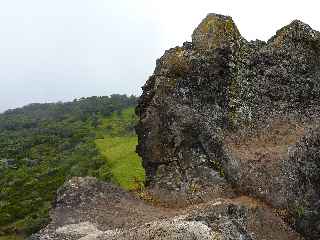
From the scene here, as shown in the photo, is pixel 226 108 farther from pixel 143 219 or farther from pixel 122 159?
pixel 122 159

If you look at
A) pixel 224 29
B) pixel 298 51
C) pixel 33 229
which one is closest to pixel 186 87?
pixel 224 29

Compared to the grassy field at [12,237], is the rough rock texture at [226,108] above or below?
above

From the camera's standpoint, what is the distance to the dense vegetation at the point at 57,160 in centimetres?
8481

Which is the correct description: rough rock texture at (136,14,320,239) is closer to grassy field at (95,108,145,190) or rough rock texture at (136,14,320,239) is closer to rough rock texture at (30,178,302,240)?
rough rock texture at (30,178,302,240)

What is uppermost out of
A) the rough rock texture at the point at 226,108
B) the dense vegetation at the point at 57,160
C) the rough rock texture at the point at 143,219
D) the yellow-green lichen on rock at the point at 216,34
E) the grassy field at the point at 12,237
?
the yellow-green lichen on rock at the point at 216,34

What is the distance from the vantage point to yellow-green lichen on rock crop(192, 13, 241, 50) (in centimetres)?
2127

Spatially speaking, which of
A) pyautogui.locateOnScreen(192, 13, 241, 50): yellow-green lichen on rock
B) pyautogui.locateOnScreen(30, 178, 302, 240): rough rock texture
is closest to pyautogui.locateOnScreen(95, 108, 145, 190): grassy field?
pyautogui.locateOnScreen(192, 13, 241, 50): yellow-green lichen on rock

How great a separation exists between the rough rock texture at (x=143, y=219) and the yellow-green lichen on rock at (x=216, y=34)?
5.80 m

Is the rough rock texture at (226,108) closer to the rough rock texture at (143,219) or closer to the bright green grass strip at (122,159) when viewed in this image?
the rough rock texture at (143,219)

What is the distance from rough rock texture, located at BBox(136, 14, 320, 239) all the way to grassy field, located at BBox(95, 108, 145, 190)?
30.7 meters

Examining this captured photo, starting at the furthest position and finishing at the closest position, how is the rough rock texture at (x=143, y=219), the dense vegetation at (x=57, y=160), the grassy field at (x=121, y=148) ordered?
the grassy field at (x=121, y=148), the dense vegetation at (x=57, y=160), the rough rock texture at (x=143, y=219)

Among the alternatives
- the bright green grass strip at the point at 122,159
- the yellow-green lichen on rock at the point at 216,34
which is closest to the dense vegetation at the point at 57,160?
the bright green grass strip at the point at 122,159

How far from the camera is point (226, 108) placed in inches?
800

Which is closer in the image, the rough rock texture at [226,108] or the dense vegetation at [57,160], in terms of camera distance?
the rough rock texture at [226,108]
